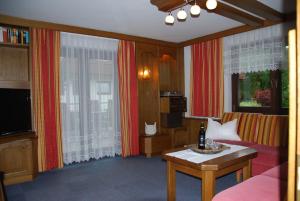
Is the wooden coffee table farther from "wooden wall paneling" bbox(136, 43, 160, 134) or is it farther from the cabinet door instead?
"wooden wall paneling" bbox(136, 43, 160, 134)

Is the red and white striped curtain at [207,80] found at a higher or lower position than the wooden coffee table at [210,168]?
higher

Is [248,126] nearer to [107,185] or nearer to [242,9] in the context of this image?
[242,9]

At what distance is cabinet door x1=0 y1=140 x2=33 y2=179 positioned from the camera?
3.13 m

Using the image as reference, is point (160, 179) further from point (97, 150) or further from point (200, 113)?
point (200, 113)

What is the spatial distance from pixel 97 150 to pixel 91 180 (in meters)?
1.07

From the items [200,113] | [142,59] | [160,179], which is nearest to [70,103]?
[142,59]

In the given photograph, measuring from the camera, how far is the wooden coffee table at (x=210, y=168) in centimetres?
218

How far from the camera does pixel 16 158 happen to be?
3.22 meters

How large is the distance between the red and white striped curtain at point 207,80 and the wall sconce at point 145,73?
101 centimetres

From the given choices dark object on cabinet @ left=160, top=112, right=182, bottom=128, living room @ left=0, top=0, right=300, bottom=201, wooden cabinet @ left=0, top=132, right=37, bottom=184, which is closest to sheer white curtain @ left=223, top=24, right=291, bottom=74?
living room @ left=0, top=0, right=300, bottom=201

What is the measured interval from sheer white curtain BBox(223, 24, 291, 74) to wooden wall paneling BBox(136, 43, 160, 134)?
4.89 ft

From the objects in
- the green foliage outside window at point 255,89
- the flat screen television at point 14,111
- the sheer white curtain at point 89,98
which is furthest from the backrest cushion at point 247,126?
the flat screen television at point 14,111

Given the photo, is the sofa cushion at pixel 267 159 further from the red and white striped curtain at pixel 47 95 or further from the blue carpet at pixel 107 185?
the red and white striped curtain at pixel 47 95

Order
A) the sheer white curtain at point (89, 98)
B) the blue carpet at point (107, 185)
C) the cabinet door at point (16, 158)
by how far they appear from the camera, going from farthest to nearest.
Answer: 1. the sheer white curtain at point (89, 98)
2. the cabinet door at point (16, 158)
3. the blue carpet at point (107, 185)
